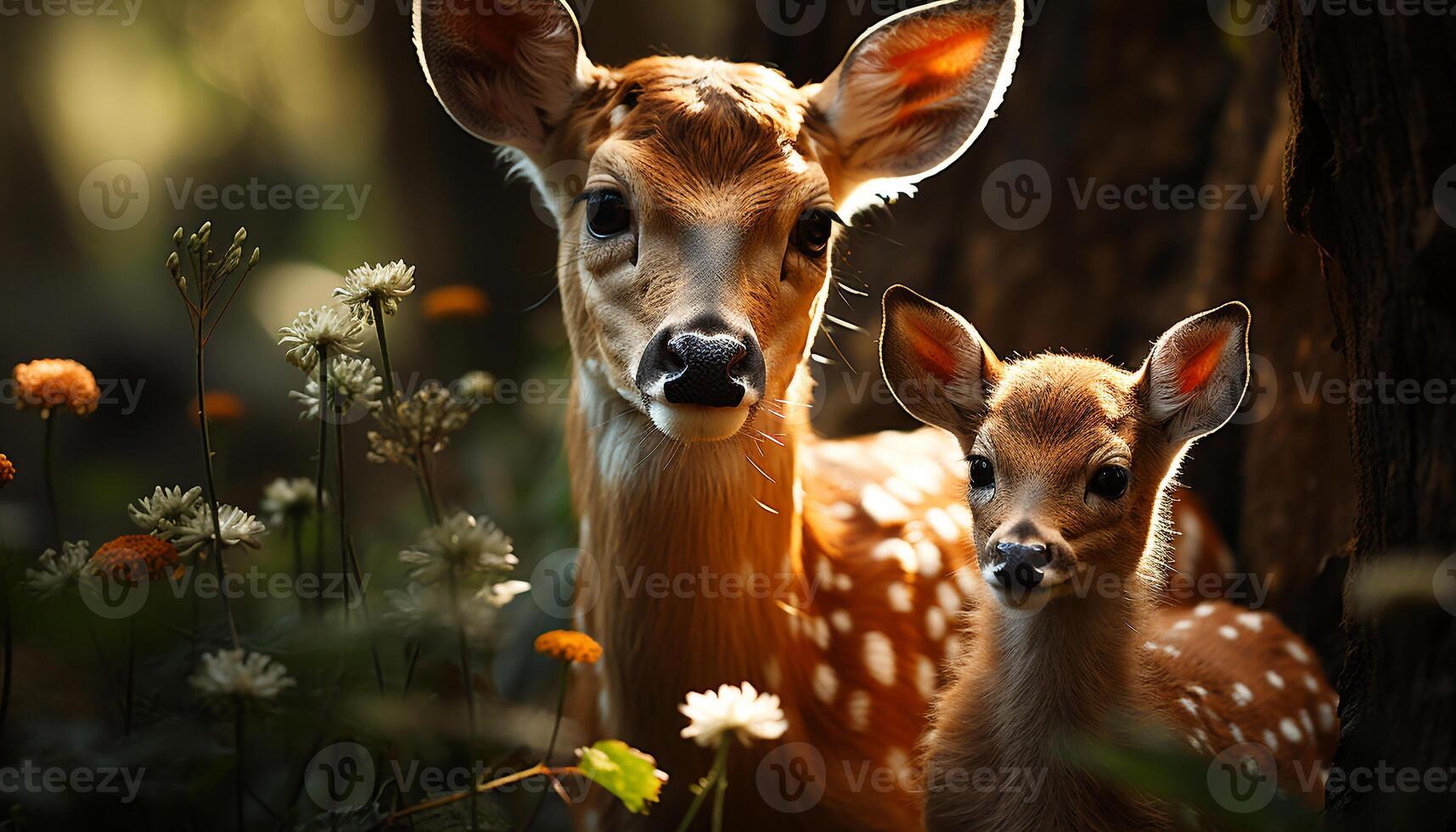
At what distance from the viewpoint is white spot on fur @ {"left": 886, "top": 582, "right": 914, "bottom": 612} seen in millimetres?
3635

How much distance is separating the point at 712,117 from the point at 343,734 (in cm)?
161

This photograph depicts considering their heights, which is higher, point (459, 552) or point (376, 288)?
point (376, 288)

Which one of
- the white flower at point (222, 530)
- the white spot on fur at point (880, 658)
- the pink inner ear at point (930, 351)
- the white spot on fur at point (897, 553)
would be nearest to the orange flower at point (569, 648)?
the white flower at point (222, 530)

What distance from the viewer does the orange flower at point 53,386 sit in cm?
251

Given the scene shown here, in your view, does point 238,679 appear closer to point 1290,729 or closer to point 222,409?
point 222,409

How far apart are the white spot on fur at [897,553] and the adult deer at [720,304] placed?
22 centimetres

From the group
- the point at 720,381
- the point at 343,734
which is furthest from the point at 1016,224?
the point at 343,734

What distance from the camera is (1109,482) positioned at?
2.49 m

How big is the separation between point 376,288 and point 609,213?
2.31 ft

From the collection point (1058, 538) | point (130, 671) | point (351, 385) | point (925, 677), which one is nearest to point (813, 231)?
point (1058, 538)

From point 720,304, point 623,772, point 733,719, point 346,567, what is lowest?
point 623,772

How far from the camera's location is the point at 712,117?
9.59ft

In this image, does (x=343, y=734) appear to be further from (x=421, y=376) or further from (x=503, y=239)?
(x=503, y=239)

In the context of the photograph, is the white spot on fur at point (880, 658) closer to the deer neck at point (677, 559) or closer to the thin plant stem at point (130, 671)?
the deer neck at point (677, 559)
